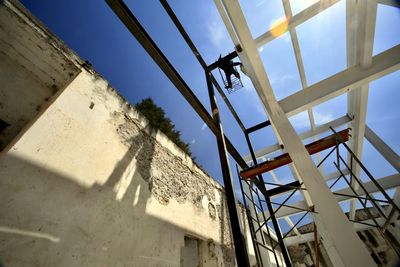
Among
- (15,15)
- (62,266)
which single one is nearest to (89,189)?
(62,266)

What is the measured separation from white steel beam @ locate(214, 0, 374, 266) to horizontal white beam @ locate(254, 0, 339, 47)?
356 mm

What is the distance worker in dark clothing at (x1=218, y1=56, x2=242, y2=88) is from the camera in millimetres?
4669

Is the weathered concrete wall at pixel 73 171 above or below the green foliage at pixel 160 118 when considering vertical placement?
below

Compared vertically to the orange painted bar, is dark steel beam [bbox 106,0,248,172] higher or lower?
higher

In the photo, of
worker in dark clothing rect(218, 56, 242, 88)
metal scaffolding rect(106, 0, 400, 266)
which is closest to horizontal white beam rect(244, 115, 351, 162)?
metal scaffolding rect(106, 0, 400, 266)

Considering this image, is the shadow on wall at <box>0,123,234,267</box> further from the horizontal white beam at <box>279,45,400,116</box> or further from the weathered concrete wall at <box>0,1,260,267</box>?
the horizontal white beam at <box>279,45,400,116</box>

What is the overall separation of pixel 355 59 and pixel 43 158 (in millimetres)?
4257

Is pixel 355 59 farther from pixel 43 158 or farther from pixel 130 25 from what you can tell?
pixel 43 158

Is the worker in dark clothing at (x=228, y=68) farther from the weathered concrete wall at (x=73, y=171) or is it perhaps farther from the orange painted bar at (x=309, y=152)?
the orange painted bar at (x=309, y=152)

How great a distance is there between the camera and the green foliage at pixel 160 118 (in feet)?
21.9

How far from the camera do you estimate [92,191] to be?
2.27 m

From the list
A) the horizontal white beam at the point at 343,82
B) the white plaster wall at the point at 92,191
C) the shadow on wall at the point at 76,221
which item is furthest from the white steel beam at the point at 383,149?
the shadow on wall at the point at 76,221

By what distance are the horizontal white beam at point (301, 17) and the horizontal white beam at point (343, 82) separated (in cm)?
97

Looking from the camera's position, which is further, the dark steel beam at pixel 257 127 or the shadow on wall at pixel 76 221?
the dark steel beam at pixel 257 127
